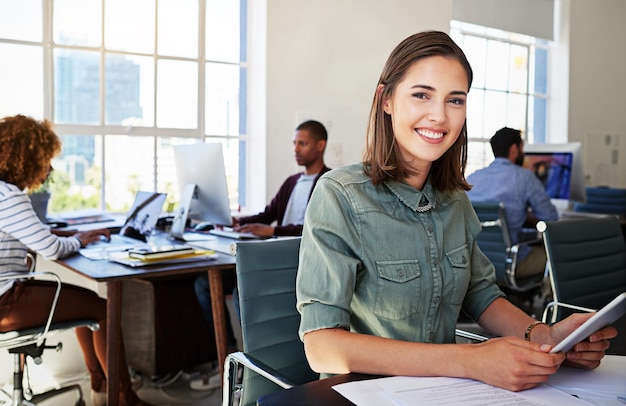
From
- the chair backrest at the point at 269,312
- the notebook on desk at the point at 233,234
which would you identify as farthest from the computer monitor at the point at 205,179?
the chair backrest at the point at 269,312

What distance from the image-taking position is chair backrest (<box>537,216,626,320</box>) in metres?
2.06

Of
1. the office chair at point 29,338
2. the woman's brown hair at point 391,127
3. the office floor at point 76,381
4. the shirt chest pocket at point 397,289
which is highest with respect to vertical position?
the woman's brown hair at point 391,127

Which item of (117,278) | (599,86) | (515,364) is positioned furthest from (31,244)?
(599,86)

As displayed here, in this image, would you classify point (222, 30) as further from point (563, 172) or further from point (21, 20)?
point (563, 172)

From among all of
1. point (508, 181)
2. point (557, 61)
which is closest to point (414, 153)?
point (508, 181)

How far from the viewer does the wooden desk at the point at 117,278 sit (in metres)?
2.42

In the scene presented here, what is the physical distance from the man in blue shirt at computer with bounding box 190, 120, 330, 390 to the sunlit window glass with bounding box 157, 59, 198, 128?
2.95 ft

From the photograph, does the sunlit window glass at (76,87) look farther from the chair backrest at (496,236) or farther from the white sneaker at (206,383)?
the chair backrest at (496,236)

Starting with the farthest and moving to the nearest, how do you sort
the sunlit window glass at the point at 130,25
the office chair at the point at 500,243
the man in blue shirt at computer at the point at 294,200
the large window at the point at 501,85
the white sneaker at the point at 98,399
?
the large window at the point at 501,85 → the sunlit window glass at the point at 130,25 → the office chair at the point at 500,243 → the man in blue shirt at computer at the point at 294,200 → the white sneaker at the point at 98,399

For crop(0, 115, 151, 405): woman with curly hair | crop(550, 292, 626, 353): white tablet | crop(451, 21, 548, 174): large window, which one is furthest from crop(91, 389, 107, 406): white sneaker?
crop(451, 21, 548, 174): large window

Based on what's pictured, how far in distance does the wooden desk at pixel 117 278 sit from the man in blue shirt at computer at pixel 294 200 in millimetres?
627

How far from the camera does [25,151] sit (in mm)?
2750

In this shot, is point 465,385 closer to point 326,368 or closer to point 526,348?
point 526,348

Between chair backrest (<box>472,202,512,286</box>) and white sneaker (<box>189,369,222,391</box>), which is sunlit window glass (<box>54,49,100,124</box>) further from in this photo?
chair backrest (<box>472,202,512,286</box>)
